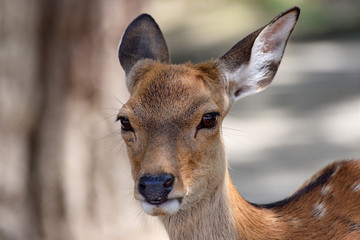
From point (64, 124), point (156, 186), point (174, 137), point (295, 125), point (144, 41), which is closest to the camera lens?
point (156, 186)

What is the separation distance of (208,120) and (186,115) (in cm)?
14

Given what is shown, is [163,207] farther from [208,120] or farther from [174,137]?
[208,120]

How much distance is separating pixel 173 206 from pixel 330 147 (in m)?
6.76

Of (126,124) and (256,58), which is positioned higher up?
(256,58)

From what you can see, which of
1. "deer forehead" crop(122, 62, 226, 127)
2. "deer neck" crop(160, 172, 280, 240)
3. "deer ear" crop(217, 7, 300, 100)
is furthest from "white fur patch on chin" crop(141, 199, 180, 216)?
"deer ear" crop(217, 7, 300, 100)

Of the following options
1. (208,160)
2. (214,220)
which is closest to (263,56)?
(208,160)

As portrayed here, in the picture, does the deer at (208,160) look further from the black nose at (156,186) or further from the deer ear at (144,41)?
the deer ear at (144,41)

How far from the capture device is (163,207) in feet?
12.9

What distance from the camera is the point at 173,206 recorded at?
156 inches

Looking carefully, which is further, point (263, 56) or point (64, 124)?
point (64, 124)

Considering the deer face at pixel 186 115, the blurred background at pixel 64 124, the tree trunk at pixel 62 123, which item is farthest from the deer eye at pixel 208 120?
the tree trunk at pixel 62 123

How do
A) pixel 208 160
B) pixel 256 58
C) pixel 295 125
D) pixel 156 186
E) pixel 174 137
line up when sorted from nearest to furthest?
pixel 156 186, pixel 174 137, pixel 208 160, pixel 256 58, pixel 295 125

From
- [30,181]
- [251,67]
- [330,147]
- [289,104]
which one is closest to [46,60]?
[30,181]

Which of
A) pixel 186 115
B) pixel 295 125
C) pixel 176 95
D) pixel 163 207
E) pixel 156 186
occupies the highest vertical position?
pixel 176 95
